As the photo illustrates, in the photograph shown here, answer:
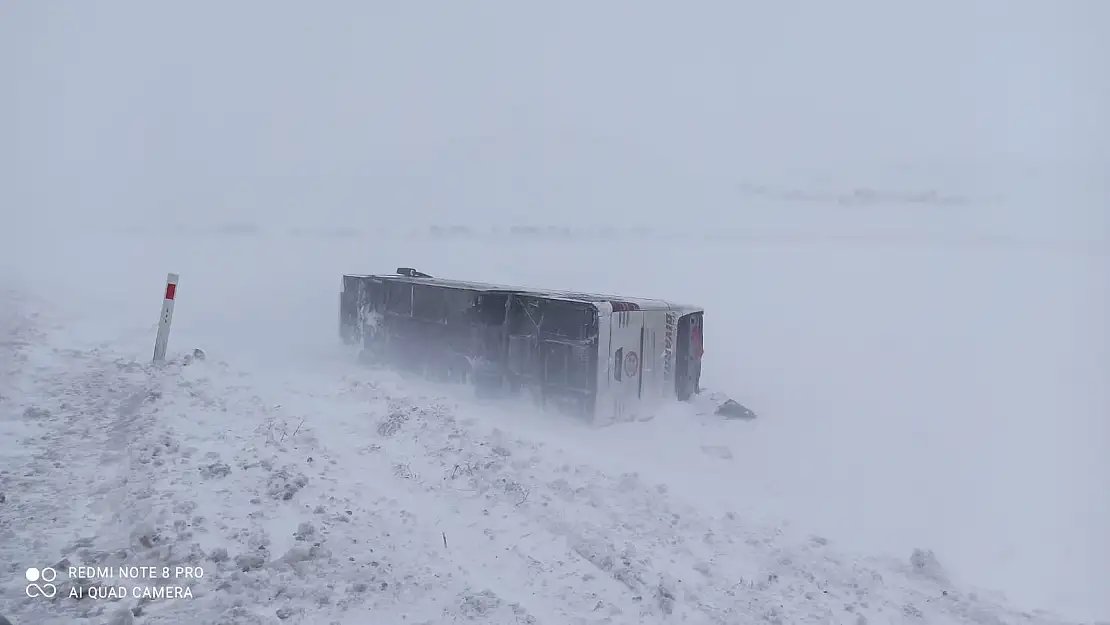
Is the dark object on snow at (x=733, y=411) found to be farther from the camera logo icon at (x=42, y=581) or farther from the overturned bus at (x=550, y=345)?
the camera logo icon at (x=42, y=581)

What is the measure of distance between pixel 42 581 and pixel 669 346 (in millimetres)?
7315

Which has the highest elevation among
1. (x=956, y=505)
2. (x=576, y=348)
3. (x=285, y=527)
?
(x=576, y=348)

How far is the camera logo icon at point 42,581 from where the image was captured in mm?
4063

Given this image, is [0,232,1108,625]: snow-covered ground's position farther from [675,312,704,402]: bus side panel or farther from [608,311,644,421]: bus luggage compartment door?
[675,312,704,402]: bus side panel

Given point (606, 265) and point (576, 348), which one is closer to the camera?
point (576, 348)

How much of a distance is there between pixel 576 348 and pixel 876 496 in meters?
3.48

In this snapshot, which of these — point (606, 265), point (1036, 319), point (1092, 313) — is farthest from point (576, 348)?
point (606, 265)

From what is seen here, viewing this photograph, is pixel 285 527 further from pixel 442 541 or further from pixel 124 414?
pixel 124 414

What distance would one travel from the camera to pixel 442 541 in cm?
513

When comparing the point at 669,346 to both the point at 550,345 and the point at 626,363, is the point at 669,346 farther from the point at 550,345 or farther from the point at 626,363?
the point at 550,345

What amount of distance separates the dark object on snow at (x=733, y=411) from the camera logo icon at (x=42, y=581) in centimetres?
753

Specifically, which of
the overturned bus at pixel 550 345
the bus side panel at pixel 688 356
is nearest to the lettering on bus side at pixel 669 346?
the overturned bus at pixel 550 345

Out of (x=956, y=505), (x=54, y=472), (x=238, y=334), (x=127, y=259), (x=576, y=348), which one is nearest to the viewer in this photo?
(x=54, y=472)

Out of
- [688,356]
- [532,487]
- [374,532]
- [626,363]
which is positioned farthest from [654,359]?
[374,532]
